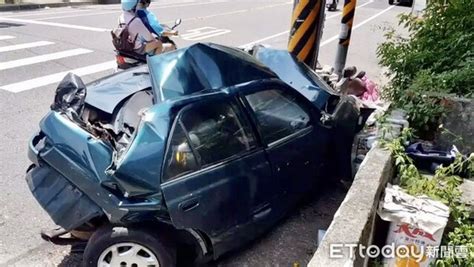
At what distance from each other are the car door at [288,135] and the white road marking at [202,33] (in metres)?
8.65

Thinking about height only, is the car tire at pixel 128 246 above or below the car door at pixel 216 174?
below

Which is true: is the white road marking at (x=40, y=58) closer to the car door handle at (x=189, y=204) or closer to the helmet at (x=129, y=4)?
the helmet at (x=129, y=4)

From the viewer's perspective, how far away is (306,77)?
4465 mm

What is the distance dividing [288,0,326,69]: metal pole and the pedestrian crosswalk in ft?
12.5

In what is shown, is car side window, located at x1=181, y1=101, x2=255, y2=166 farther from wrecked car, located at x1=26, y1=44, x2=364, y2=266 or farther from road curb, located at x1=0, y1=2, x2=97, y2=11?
road curb, located at x1=0, y1=2, x2=97, y2=11

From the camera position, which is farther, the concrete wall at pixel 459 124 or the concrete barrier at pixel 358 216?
the concrete wall at pixel 459 124

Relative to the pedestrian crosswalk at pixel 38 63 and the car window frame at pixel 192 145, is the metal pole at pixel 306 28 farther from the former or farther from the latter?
the pedestrian crosswalk at pixel 38 63

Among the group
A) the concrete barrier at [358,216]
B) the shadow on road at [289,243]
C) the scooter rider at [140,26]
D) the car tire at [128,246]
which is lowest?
the shadow on road at [289,243]

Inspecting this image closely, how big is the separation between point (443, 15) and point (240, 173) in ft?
9.83

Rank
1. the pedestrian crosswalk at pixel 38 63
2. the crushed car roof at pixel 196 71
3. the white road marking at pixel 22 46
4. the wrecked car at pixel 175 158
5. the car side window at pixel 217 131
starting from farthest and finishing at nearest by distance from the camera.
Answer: the white road marking at pixel 22 46, the pedestrian crosswalk at pixel 38 63, the crushed car roof at pixel 196 71, the car side window at pixel 217 131, the wrecked car at pixel 175 158

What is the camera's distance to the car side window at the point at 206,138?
113 inches

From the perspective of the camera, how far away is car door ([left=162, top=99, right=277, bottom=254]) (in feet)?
9.30

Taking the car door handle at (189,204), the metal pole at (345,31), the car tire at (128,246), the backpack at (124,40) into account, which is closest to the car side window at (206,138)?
the car door handle at (189,204)

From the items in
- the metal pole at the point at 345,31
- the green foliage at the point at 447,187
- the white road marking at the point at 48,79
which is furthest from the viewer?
the metal pole at the point at 345,31
